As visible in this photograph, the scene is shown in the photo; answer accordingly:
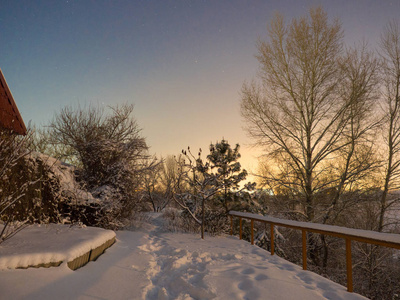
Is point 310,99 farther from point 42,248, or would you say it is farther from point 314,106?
point 42,248

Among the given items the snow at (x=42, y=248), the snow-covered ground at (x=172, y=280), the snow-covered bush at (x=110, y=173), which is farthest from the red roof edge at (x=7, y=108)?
the snow-covered ground at (x=172, y=280)

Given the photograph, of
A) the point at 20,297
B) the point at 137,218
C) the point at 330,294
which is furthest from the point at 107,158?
the point at 330,294

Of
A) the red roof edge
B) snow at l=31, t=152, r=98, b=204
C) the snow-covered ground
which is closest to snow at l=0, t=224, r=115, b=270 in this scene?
the snow-covered ground

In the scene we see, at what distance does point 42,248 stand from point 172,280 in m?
2.15

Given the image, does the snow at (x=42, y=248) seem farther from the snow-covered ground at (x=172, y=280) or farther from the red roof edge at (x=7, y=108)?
the red roof edge at (x=7, y=108)

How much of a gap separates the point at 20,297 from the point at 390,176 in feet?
49.5

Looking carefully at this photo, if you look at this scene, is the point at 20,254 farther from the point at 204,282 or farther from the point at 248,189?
the point at 248,189

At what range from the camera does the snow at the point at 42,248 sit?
338 cm

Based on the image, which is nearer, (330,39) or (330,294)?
(330,294)

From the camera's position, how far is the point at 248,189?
11766 mm

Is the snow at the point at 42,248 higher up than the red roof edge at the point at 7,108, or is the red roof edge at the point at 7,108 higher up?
the red roof edge at the point at 7,108

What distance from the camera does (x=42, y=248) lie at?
3963 mm

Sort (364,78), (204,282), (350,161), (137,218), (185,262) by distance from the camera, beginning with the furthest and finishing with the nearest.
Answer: (137,218) < (350,161) < (364,78) < (185,262) < (204,282)

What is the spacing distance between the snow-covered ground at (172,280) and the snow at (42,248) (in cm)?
14
